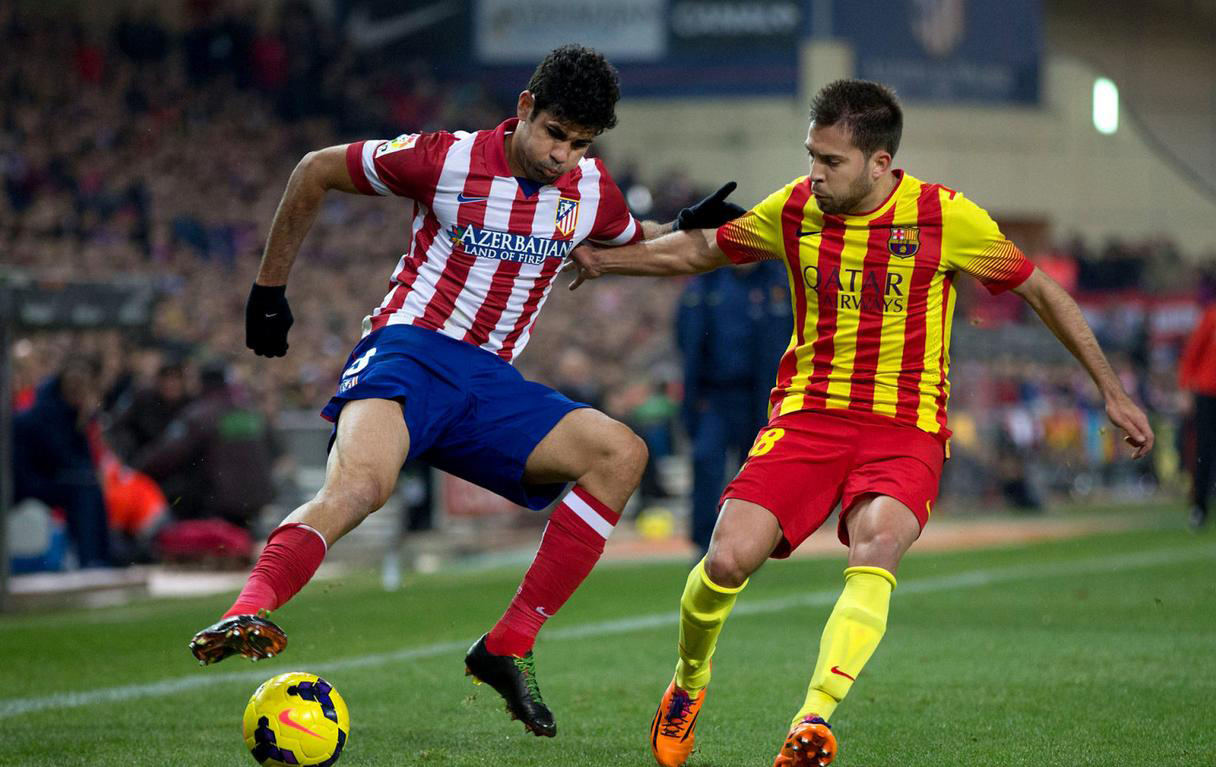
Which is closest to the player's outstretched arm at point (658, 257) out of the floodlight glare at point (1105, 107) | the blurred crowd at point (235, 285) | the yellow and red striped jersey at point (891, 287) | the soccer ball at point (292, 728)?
the yellow and red striped jersey at point (891, 287)

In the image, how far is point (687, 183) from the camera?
2969cm

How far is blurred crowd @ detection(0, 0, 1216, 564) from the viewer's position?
13672mm

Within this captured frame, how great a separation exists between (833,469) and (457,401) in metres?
1.18

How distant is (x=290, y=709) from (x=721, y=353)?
7.37 m

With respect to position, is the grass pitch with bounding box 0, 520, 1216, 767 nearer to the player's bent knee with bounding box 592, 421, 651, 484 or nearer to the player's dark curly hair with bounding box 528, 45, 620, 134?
the player's bent knee with bounding box 592, 421, 651, 484

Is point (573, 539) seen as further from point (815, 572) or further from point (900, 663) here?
point (815, 572)

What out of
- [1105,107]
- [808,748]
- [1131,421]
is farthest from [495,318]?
[1105,107]

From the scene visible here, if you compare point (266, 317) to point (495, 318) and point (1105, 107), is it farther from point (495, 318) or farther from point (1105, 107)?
point (1105, 107)

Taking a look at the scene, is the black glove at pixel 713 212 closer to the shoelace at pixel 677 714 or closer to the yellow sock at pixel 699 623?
the yellow sock at pixel 699 623

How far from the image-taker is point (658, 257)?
585 cm

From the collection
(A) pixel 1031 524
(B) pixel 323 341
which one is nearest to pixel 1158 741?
(A) pixel 1031 524

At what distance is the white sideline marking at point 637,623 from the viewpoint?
22.0 ft

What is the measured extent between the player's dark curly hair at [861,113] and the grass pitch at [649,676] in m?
1.86

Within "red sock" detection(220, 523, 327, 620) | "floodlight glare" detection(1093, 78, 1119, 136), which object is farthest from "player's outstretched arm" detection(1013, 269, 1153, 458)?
"floodlight glare" detection(1093, 78, 1119, 136)
